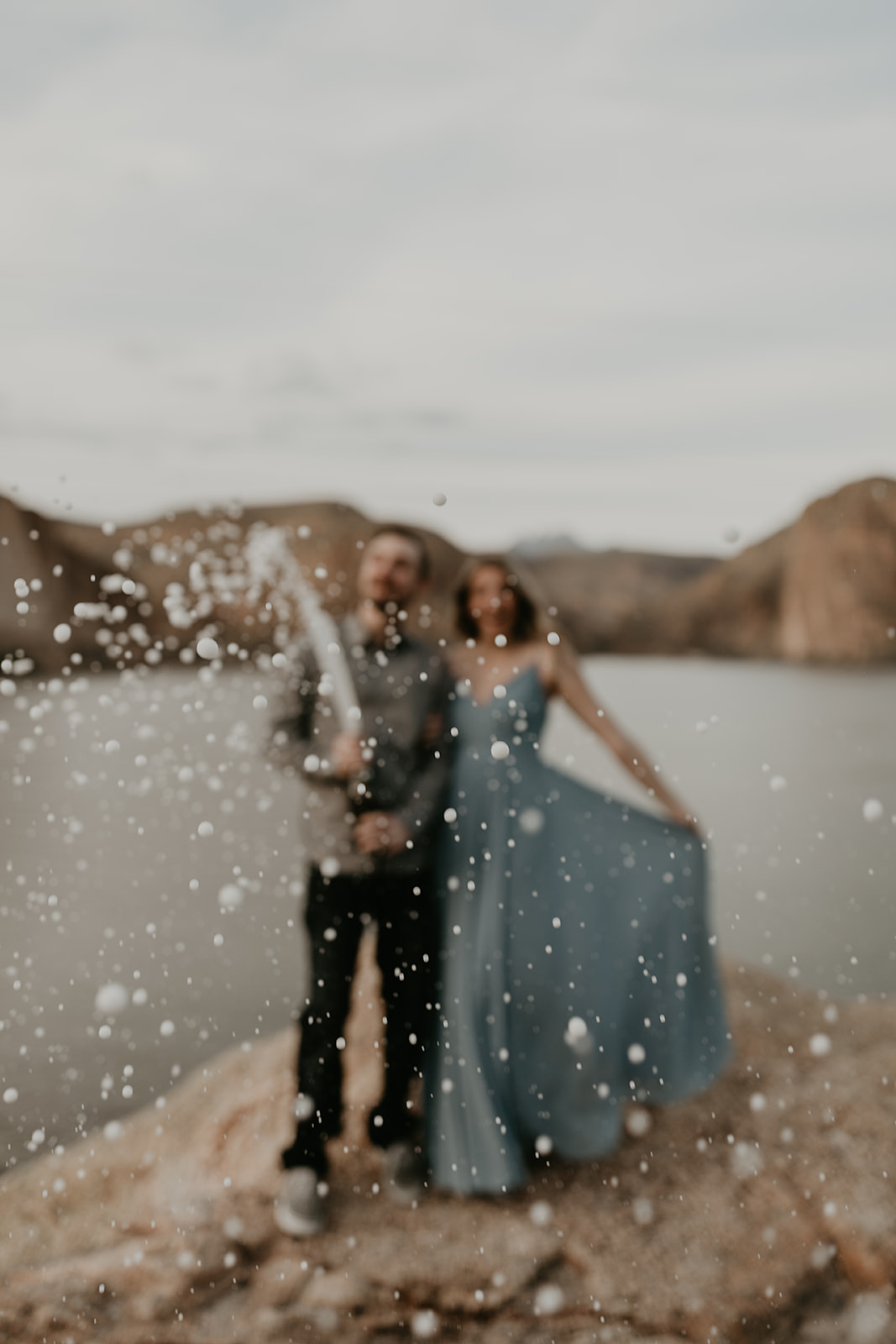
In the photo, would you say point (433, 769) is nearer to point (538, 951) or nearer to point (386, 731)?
point (386, 731)

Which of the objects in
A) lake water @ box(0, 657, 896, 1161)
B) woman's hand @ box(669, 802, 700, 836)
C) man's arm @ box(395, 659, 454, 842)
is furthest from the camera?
lake water @ box(0, 657, 896, 1161)

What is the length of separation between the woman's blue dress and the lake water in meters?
0.19

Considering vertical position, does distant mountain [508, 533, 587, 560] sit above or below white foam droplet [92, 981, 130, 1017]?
above

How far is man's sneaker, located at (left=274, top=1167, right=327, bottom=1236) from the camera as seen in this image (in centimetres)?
106

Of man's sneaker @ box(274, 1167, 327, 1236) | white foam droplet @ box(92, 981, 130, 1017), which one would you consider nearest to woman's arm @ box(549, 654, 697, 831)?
man's sneaker @ box(274, 1167, 327, 1236)

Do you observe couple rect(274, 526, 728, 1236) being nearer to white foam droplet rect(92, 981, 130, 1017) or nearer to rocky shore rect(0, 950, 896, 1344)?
rocky shore rect(0, 950, 896, 1344)

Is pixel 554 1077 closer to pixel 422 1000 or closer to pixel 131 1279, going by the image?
pixel 422 1000

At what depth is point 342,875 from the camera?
1.01m

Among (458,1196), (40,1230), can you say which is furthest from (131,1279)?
(458,1196)

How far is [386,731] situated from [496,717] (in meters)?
0.13

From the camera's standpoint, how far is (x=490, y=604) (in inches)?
41.1

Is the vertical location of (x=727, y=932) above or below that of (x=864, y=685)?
below

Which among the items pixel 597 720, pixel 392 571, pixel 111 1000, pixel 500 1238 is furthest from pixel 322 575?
pixel 500 1238

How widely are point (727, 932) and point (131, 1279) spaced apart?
917 mm
